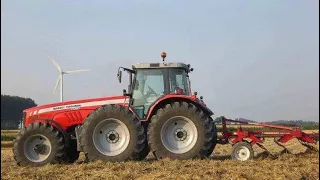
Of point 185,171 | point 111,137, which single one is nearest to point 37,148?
point 111,137

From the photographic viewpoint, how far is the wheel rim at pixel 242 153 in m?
9.26

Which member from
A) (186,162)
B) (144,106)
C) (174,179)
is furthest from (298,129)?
(174,179)

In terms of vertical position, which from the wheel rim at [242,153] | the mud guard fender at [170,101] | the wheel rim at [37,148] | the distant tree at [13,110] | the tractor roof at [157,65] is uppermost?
the distant tree at [13,110]

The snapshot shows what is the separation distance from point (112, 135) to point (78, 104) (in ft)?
4.39

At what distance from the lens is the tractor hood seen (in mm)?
9938

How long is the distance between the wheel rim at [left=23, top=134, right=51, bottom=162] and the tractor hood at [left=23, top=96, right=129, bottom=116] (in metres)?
0.87

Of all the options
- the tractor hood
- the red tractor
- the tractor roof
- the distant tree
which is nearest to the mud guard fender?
the red tractor

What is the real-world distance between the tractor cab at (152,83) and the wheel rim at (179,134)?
2.65 feet

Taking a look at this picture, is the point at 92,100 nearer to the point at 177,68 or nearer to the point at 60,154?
the point at 60,154

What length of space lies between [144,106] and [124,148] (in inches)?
47.2

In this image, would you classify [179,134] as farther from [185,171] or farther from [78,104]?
[78,104]

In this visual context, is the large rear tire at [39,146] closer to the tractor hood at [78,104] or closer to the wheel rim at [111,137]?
the tractor hood at [78,104]

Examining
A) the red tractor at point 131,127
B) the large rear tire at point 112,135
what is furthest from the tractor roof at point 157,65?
the large rear tire at point 112,135

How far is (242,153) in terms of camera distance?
9336mm
